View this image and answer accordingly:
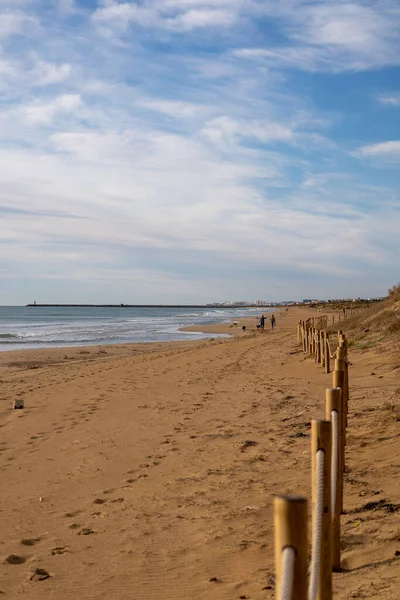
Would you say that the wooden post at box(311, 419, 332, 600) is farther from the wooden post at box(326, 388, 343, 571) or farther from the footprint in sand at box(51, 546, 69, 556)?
the footprint in sand at box(51, 546, 69, 556)

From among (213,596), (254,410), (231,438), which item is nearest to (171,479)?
(231,438)

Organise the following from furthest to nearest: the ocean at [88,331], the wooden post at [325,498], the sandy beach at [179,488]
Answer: the ocean at [88,331] → the sandy beach at [179,488] → the wooden post at [325,498]

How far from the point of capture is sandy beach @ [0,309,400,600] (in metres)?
4.52

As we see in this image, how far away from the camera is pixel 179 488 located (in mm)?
6602

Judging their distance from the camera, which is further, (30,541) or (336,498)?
(30,541)

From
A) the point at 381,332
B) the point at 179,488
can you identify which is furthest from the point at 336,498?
the point at 381,332

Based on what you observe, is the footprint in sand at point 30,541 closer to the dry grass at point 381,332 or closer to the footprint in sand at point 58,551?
the footprint in sand at point 58,551

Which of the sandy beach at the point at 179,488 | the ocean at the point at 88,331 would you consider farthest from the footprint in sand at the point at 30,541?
the ocean at the point at 88,331

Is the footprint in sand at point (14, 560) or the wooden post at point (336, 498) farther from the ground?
the wooden post at point (336, 498)

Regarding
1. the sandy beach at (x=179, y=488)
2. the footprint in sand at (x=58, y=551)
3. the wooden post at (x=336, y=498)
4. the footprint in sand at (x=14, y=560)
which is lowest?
the footprint in sand at (x=14, y=560)

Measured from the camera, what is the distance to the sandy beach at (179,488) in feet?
14.8

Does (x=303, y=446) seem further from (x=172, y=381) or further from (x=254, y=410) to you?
(x=172, y=381)

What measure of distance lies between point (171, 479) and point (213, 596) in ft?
9.09

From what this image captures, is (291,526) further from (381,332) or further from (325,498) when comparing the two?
(381,332)
